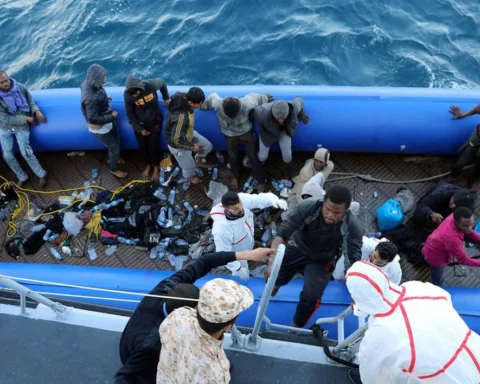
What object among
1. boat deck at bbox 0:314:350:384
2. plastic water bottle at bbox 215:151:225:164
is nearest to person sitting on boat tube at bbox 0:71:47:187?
plastic water bottle at bbox 215:151:225:164

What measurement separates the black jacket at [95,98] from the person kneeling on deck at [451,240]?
10.8ft

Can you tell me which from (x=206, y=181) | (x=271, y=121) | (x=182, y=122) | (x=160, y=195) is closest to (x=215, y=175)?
(x=206, y=181)

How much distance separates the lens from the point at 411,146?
14.5 ft

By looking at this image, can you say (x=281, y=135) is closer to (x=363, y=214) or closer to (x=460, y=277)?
(x=363, y=214)

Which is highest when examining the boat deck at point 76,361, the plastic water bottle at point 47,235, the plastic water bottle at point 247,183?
the boat deck at point 76,361

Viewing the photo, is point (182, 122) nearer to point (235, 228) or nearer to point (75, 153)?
point (235, 228)

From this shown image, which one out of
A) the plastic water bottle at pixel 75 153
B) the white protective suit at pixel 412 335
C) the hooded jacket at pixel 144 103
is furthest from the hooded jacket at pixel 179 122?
the white protective suit at pixel 412 335

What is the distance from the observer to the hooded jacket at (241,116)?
402 centimetres

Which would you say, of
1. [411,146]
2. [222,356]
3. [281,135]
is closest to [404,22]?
[411,146]

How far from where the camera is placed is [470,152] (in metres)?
3.98

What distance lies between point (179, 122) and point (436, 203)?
2.48 meters

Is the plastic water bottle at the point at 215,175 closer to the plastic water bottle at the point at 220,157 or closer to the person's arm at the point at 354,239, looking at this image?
the plastic water bottle at the point at 220,157

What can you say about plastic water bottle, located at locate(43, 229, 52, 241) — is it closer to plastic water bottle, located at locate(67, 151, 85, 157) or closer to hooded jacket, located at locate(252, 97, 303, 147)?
plastic water bottle, located at locate(67, 151, 85, 157)

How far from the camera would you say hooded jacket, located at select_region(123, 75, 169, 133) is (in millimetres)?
3949
